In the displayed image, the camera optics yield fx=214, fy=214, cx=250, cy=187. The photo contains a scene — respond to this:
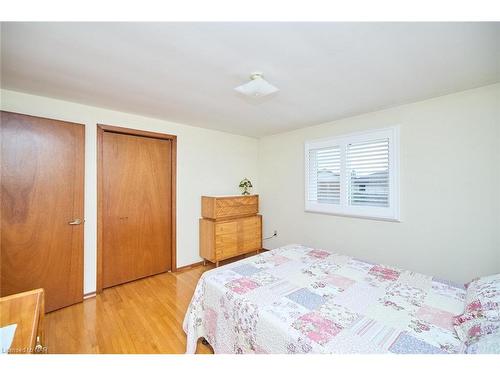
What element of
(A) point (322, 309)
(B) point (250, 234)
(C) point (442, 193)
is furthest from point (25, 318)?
(C) point (442, 193)

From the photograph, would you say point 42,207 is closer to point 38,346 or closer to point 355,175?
point 38,346

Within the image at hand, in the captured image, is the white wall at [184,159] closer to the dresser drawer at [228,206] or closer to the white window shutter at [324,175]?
the dresser drawer at [228,206]

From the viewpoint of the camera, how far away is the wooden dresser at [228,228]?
316cm

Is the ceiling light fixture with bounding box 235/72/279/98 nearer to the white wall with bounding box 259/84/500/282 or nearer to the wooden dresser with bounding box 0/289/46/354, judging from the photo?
the white wall with bounding box 259/84/500/282

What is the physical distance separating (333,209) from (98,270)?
10.1ft

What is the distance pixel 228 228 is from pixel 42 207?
2.10 meters

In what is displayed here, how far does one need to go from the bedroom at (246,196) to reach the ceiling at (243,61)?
0.05 feet

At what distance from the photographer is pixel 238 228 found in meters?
3.40

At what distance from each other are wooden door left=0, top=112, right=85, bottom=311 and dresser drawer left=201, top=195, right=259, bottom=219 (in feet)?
5.03

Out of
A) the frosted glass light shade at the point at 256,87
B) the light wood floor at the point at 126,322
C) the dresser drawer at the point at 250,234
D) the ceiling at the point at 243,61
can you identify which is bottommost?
the light wood floor at the point at 126,322

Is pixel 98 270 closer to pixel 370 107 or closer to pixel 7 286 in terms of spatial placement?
pixel 7 286

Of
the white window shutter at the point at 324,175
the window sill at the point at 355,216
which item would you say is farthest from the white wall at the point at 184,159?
the window sill at the point at 355,216

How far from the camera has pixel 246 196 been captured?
3619 millimetres
